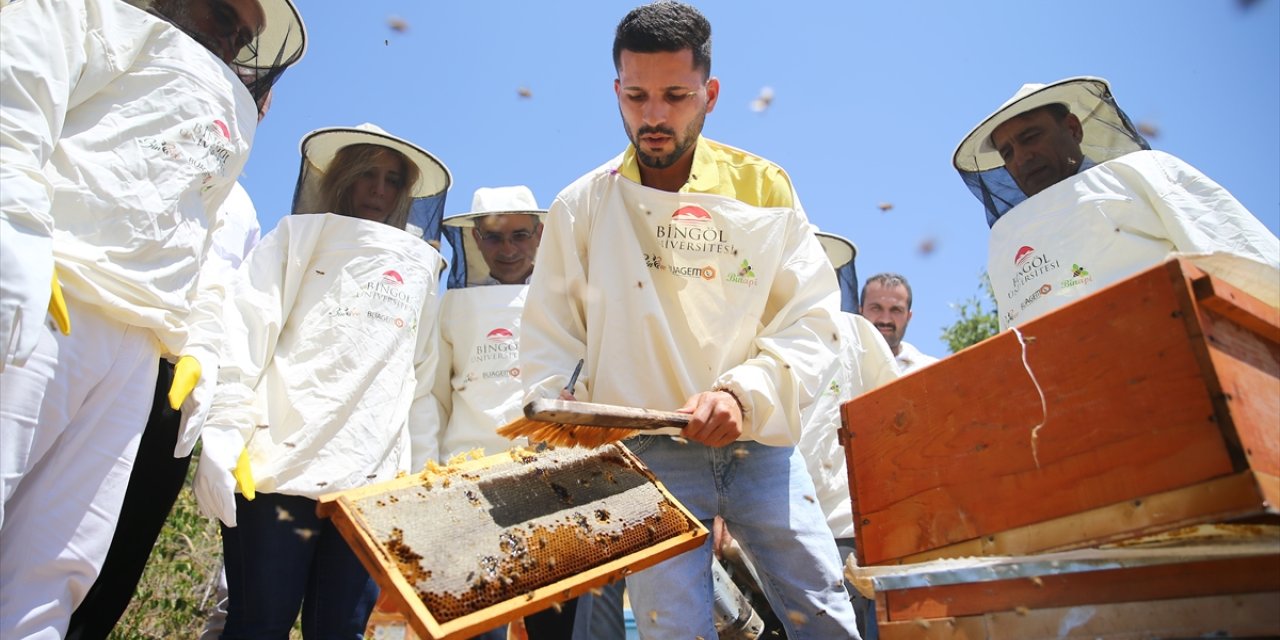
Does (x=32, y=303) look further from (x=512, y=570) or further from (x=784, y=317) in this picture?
(x=784, y=317)

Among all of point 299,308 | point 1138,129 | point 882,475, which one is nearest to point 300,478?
point 299,308

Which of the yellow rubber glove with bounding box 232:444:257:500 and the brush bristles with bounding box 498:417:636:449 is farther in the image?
the yellow rubber glove with bounding box 232:444:257:500

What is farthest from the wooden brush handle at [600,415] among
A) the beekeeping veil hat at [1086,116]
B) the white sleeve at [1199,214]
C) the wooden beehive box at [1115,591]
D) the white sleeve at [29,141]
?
the beekeeping veil hat at [1086,116]

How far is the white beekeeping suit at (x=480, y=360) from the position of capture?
14.2ft

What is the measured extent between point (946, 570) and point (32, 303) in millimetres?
2223

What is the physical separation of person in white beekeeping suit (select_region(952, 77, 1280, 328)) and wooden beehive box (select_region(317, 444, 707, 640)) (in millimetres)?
1567

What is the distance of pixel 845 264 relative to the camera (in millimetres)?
6539

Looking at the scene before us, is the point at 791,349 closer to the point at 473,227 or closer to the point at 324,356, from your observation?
the point at 324,356

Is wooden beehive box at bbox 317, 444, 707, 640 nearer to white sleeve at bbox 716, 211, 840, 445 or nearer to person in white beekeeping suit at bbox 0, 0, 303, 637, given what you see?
white sleeve at bbox 716, 211, 840, 445

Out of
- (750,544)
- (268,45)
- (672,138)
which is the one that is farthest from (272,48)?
(750,544)

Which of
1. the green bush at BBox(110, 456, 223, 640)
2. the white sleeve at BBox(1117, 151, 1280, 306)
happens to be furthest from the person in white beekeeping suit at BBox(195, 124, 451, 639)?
the white sleeve at BBox(1117, 151, 1280, 306)

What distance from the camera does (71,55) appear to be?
7.62ft

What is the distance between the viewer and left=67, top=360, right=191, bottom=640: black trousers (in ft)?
8.79

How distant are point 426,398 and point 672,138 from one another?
7.11ft
